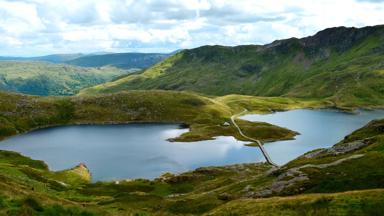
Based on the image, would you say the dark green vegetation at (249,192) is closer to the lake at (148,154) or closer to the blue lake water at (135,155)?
the blue lake water at (135,155)

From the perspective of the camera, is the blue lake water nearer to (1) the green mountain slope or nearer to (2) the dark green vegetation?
(2) the dark green vegetation

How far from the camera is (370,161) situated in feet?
208

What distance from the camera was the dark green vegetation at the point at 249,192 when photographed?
39.3m

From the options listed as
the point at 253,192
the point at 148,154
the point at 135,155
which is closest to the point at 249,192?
the point at 253,192

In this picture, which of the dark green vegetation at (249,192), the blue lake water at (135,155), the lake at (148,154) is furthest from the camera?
the lake at (148,154)

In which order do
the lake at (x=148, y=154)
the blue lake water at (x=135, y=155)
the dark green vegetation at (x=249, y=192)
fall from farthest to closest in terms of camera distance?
the lake at (x=148, y=154), the blue lake water at (x=135, y=155), the dark green vegetation at (x=249, y=192)

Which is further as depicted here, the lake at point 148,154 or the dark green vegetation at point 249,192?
the lake at point 148,154

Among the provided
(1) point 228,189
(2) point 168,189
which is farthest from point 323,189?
(2) point 168,189

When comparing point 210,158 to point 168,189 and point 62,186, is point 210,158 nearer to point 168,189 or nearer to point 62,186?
point 168,189

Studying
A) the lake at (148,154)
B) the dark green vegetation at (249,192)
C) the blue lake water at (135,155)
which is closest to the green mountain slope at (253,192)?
the dark green vegetation at (249,192)

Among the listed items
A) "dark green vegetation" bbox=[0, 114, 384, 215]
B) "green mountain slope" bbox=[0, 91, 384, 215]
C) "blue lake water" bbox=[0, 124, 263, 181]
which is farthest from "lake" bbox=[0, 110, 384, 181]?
"green mountain slope" bbox=[0, 91, 384, 215]

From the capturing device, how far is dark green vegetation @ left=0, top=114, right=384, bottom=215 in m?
39.3

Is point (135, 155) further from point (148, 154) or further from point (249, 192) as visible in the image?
point (249, 192)

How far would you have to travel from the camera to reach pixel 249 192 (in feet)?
220
